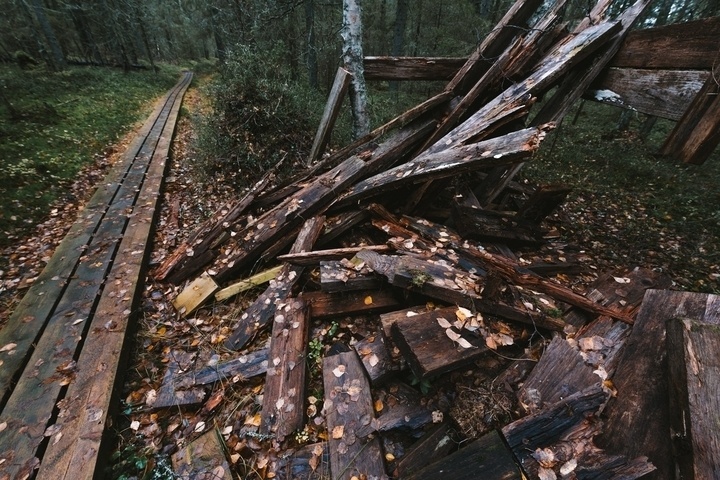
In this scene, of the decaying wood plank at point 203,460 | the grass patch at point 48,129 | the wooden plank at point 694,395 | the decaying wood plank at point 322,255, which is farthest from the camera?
the grass patch at point 48,129

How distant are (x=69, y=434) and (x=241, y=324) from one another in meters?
1.47

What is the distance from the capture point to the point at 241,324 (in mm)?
3217

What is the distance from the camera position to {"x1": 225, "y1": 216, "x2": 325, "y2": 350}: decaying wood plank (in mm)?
3121

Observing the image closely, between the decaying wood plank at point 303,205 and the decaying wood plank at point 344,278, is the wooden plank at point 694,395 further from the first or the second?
the decaying wood plank at point 303,205

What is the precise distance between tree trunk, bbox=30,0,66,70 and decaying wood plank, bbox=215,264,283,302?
67.7 feet

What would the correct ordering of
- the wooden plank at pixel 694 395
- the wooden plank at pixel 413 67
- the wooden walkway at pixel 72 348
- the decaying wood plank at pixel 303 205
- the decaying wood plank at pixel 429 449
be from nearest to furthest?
the wooden plank at pixel 694 395
the decaying wood plank at pixel 429 449
the wooden walkway at pixel 72 348
the decaying wood plank at pixel 303 205
the wooden plank at pixel 413 67

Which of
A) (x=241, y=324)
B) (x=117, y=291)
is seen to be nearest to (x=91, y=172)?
(x=117, y=291)

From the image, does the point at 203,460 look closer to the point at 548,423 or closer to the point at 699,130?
the point at 548,423

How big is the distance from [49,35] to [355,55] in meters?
19.7

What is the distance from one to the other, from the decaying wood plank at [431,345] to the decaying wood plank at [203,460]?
5.15 ft

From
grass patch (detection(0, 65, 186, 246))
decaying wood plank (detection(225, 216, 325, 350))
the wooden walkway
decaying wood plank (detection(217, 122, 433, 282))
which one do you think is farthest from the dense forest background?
the wooden walkway

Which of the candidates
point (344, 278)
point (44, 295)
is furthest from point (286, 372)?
point (44, 295)

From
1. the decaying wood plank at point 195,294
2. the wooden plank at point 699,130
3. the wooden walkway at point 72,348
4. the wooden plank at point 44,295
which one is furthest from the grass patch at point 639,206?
the wooden plank at point 44,295

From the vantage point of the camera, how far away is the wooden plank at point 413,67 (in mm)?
4746
